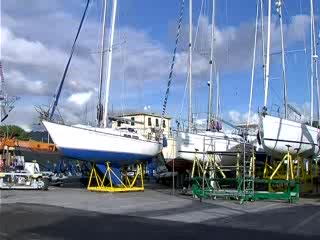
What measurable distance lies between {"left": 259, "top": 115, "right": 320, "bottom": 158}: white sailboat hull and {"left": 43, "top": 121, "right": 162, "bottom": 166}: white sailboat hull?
7.90 meters

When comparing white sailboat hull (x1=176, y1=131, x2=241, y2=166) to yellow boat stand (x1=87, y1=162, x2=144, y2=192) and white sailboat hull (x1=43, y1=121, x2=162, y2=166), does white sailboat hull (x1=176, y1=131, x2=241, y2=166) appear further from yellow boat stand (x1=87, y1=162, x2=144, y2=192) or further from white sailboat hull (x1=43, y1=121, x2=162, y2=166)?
white sailboat hull (x1=43, y1=121, x2=162, y2=166)

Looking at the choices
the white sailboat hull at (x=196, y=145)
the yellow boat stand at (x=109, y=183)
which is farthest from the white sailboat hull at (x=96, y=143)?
Result: the white sailboat hull at (x=196, y=145)

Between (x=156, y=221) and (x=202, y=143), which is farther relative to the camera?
(x=202, y=143)

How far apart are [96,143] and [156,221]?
48.2 ft

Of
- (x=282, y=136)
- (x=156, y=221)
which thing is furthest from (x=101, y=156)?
(x=156, y=221)

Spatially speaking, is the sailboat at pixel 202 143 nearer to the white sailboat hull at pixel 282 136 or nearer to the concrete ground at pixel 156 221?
the white sailboat hull at pixel 282 136

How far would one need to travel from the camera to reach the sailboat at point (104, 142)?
94.8ft

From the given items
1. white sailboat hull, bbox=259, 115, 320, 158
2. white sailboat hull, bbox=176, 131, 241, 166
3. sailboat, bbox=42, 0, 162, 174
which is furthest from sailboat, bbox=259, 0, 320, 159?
sailboat, bbox=42, 0, 162, 174

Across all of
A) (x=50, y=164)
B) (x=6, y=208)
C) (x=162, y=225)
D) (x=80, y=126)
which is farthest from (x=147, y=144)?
(x=50, y=164)

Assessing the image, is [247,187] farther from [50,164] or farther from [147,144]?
[50,164]

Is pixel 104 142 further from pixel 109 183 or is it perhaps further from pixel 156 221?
pixel 156 221

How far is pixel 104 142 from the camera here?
2936 cm

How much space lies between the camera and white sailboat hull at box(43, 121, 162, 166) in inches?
1137

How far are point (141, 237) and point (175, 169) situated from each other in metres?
26.0
